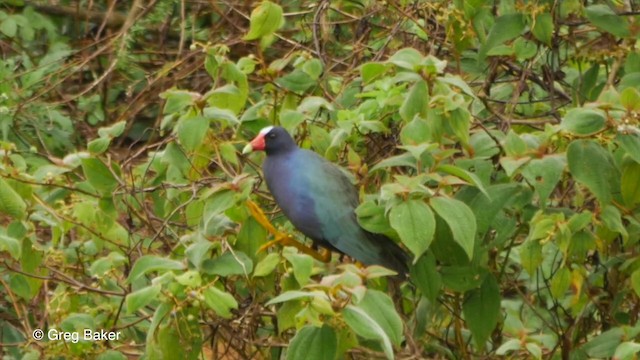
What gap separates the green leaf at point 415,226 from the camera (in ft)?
9.57

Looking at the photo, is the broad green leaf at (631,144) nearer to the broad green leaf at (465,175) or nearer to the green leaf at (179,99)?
the broad green leaf at (465,175)

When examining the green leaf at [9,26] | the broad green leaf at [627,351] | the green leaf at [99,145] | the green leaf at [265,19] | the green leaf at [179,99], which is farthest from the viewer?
the green leaf at [9,26]

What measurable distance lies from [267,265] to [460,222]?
0.46 meters

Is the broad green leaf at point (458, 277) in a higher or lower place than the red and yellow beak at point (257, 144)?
lower

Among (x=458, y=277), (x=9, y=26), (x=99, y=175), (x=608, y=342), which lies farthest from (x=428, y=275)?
(x=9, y=26)

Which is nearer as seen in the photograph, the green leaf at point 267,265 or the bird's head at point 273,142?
the green leaf at point 267,265

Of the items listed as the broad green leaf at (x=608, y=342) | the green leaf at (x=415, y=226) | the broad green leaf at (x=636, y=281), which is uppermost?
the green leaf at (x=415, y=226)

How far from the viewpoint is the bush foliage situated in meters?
3.04

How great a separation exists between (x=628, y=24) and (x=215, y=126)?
3.76 ft

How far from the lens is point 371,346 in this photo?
3.28 m

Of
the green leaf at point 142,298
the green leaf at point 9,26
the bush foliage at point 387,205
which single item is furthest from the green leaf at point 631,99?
the green leaf at point 9,26

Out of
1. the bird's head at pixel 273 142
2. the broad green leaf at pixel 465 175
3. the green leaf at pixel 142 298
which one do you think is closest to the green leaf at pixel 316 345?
the green leaf at pixel 142 298

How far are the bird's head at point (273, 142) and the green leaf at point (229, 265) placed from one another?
52 cm

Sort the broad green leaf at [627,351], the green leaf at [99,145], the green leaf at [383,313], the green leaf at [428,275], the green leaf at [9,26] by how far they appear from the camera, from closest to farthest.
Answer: the green leaf at [383,313] → the broad green leaf at [627,351] → the green leaf at [428,275] → the green leaf at [99,145] → the green leaf at [9,26]
